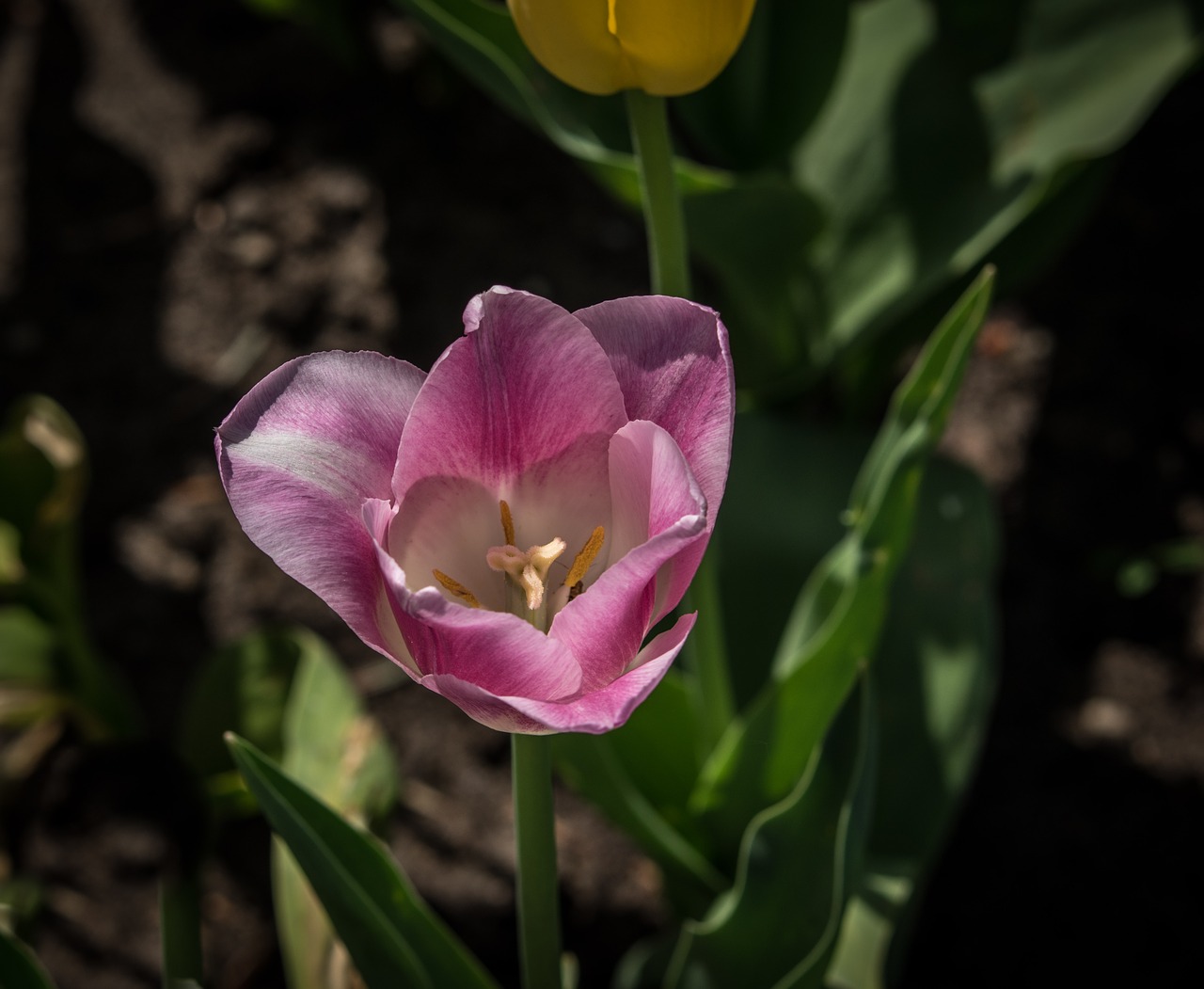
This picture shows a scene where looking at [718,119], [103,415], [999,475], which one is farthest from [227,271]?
[999,475]

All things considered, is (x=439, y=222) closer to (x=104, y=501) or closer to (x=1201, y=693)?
(x=104, y=501)

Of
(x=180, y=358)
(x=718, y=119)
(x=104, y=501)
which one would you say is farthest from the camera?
(x=180, y=358)

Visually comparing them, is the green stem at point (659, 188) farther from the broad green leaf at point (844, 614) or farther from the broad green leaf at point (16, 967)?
the broad green leaf at point (16, 967)

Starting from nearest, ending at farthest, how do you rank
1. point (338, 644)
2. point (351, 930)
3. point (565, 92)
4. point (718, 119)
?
1. point (351, 930)
2. point (565, 92)
3. point (718, 119)
4. point (338, 644)

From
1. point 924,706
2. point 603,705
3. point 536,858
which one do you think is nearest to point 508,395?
point 603,705

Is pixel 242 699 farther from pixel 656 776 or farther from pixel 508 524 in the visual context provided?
pixel 508 524

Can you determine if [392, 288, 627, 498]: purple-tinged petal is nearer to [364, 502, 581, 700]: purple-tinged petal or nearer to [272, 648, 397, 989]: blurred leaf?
[364, 502, 581, 700]: purple-tinged petal

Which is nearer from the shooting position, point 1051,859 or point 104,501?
point 1051,859

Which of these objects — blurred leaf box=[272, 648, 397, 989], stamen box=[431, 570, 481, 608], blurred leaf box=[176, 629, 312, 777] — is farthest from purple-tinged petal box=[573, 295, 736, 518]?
blurred leaf box=[176, 629, 312, 777]
